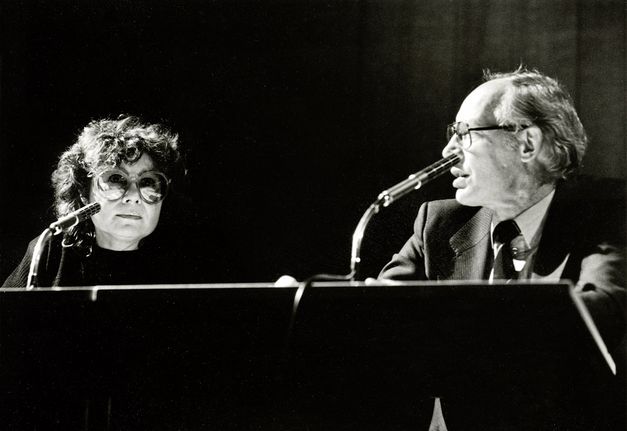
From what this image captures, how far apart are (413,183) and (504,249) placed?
0.66 metres

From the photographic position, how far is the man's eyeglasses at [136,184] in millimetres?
2973

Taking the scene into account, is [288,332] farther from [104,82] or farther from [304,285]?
[104,82]

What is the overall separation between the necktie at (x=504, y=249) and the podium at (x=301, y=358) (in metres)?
0.64

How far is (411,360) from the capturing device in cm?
181

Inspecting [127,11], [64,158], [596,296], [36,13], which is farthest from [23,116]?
[596,296]

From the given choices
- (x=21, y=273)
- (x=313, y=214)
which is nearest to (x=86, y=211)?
(x=21, y=273)

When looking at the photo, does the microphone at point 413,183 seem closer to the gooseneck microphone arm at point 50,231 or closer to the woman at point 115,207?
the gooseneck microphone arm at point 50,231

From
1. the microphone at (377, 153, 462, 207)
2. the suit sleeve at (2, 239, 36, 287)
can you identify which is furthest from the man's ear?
the suit sleeve at (2, 239, 36, 287)

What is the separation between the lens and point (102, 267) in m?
3.06

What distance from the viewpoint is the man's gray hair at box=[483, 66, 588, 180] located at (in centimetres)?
264

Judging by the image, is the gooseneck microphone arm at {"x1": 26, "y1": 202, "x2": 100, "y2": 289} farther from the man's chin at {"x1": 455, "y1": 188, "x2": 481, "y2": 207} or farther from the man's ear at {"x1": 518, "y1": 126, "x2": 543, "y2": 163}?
the man's ear at {"x1": 518, "y1": 126, "x2": 543, "y2": 163}

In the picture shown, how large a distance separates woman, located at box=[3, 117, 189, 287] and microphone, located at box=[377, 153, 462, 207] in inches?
50.7

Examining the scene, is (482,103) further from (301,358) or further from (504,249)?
(301,358)

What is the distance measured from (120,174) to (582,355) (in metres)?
2.02
